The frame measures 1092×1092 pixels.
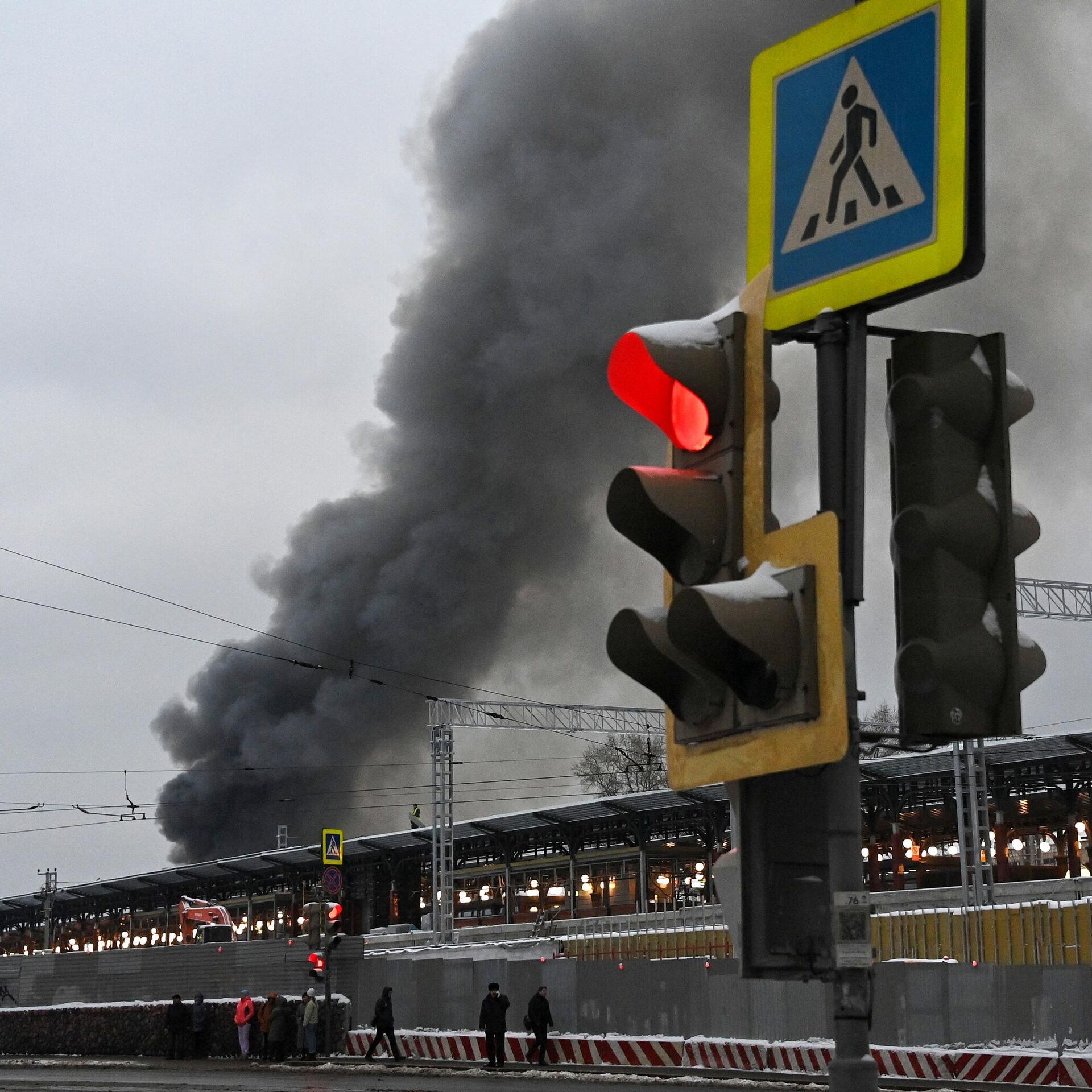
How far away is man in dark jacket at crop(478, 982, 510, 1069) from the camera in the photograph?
2466 cm

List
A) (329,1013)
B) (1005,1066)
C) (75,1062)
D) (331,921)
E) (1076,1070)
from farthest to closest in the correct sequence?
(75,1062)
(329,1013)
(331,921)
(1005,1066)
(1076,1070)

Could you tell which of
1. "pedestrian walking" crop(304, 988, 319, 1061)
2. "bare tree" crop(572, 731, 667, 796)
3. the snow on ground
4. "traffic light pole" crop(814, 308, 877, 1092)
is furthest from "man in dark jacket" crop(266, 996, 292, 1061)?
"bare tree" crop(572, 731, 667, 796)

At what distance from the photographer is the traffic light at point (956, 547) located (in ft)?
11.0

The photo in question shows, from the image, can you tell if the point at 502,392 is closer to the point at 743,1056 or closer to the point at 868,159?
the point at 743,1056

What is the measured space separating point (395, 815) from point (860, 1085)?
80.0 meters

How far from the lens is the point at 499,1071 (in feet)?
78.1

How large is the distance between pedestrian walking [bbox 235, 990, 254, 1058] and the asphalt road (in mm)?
974

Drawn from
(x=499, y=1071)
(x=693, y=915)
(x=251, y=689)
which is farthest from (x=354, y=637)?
(x=499, y=1071)

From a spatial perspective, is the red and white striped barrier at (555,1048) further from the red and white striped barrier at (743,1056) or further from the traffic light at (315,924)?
the traffic light at (315,924)

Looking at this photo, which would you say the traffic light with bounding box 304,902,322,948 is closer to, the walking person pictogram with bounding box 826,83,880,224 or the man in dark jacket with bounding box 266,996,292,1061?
the man in dark jacket with bounding box 266,996,292,1061

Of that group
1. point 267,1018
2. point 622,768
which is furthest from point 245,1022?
point 622,768

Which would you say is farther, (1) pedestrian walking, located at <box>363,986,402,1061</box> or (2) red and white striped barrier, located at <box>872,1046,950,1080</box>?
(1) pedestrian walking, located at <box>363,986,402,1061</box>

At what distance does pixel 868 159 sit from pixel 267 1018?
90.3ft

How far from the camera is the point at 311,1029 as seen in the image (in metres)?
28.5
